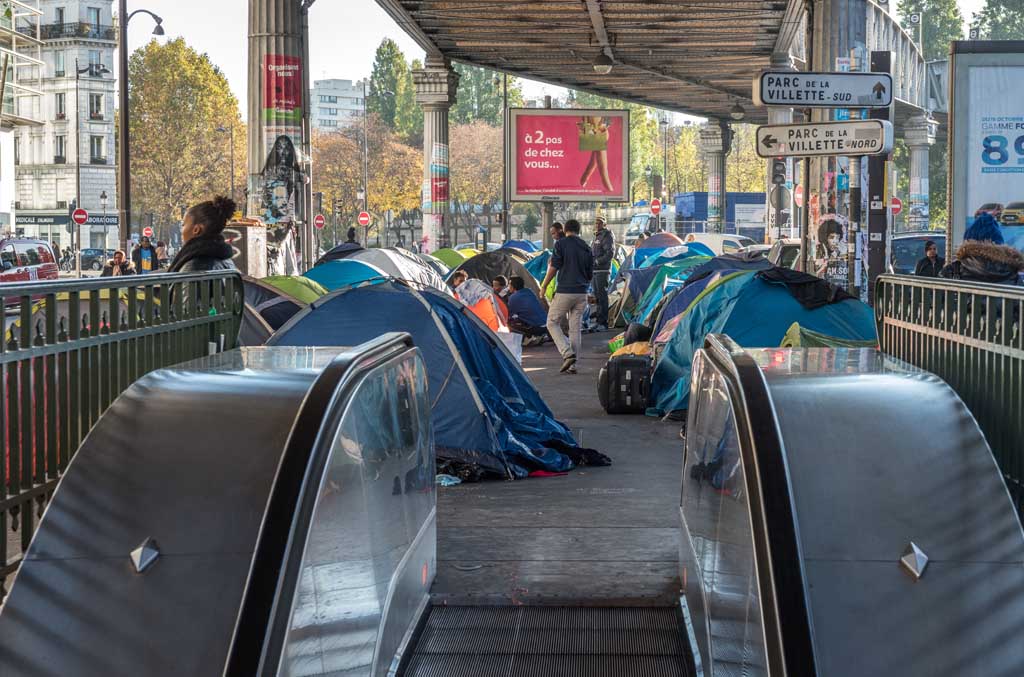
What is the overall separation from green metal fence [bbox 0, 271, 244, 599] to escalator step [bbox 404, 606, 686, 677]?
5.30 feet

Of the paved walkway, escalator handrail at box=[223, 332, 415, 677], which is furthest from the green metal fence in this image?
the paved walkway

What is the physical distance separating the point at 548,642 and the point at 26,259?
2722cm

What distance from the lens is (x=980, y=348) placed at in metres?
4.90

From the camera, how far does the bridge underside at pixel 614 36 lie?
93.4 ft

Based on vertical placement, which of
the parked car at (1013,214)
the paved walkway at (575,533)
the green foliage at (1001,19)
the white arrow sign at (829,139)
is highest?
the green foliage at (1001,19)

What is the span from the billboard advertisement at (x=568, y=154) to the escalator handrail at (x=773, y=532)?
34.0 meters

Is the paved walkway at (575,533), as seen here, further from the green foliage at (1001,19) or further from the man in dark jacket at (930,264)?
the green foliage at (1001,19)

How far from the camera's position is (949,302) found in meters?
5.38

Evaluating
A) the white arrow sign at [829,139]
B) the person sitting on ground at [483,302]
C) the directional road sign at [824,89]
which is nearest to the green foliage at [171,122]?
the person sitting on ground at [483,302]

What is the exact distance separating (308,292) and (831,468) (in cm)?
1144

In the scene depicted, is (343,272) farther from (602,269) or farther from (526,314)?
(602,269)

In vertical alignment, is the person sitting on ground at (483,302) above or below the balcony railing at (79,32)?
below

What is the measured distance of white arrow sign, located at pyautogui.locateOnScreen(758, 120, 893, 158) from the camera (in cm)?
1134

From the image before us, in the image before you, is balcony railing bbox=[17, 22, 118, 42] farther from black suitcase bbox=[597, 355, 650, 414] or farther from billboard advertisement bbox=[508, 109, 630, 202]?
black suitcase bbox=[597, 355, 650, 414]
